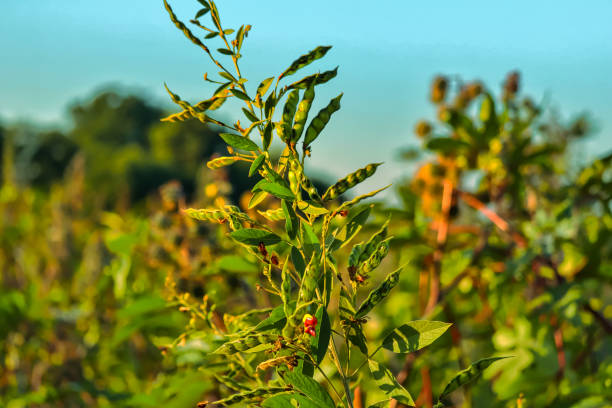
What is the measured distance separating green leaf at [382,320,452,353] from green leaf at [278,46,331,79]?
185 millimetres

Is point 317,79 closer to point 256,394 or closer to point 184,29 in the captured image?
point 184,29

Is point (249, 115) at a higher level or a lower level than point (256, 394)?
higher

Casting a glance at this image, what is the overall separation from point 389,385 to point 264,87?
0.21 m

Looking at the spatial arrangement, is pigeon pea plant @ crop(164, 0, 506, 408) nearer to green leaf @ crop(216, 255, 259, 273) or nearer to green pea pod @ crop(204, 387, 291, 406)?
green pea pod @ crop(204, 387, 291, 406)

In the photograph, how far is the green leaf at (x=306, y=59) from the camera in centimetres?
36

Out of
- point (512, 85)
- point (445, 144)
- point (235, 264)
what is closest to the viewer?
point (235, 264)

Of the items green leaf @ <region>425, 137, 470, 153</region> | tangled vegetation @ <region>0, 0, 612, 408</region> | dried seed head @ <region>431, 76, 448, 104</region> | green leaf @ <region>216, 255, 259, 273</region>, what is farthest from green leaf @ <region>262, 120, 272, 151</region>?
dried seed head @ <region>431, 76, 448, 104</region>

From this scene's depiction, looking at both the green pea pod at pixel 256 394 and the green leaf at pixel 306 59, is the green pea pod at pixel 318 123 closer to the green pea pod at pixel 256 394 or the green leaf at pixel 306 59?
the green leaf at pixel 306 59

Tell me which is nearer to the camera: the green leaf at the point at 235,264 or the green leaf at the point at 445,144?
the green leaf at the point at 235,264

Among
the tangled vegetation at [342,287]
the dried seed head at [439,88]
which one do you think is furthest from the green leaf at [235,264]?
the dried seed head at [439,88]

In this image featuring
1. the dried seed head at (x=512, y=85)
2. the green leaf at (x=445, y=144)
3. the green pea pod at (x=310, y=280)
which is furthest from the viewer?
the dried seed head at (x=512, y=85)

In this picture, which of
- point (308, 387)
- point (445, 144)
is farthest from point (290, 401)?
point (445, 144)

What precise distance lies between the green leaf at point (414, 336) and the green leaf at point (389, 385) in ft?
0.05

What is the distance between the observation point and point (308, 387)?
349 millimetres
